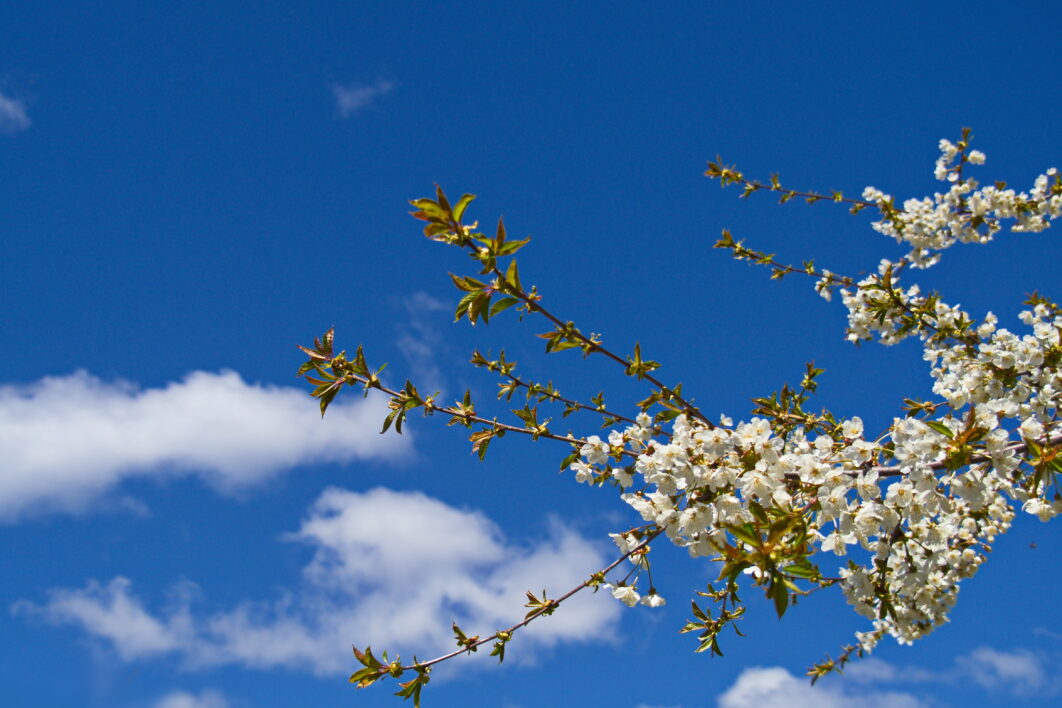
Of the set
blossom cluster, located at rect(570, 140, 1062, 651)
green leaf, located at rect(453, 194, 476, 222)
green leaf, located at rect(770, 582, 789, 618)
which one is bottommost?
green leaf, located at rect(770, 582, 789, 618)

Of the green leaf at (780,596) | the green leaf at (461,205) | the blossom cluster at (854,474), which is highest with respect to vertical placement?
the green leaf at (461,205)

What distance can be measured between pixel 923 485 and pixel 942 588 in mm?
3155

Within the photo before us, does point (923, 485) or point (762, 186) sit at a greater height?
point (762, 186)

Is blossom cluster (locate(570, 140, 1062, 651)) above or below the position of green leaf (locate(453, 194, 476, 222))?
below

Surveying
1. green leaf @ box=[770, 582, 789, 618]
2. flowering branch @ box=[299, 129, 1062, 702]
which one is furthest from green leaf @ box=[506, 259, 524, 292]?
green leaf @ box=[770, 582, 789, 618]

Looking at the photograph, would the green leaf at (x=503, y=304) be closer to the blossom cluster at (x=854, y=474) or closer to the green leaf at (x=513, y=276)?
the green leaf at (x=513, y=276)

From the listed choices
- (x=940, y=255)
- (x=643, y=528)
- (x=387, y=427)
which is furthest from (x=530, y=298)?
(x=940, y=255)

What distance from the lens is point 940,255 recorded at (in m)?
6.97

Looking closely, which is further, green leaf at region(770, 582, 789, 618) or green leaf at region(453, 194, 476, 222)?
green leaf at region(453, 194, 476, 222)

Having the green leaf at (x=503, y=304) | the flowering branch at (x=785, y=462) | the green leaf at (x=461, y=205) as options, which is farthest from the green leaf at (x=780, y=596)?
the green leaf at (x=461, y=205)

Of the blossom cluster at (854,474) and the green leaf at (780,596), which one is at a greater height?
the blossom cluster at (854,474)

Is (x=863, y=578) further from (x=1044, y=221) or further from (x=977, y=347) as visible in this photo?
(x=1044, y=221)

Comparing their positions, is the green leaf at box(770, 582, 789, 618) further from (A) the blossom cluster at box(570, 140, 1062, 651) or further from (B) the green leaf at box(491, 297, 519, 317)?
(B) the green leaf at box(491, 297, 519, 317)

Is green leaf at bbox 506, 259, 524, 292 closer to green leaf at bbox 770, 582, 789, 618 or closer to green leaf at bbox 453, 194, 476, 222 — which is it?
green leaf at bbox 453, 194, 476, 222
